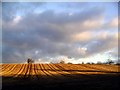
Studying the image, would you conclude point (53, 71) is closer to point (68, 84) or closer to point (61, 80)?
point (61, 80)

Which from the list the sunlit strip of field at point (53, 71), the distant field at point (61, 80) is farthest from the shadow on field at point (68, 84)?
the sunlit strip of field at point (53, 71)

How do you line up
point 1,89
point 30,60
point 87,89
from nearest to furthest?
point 87,89, point 1,89, point 30,60

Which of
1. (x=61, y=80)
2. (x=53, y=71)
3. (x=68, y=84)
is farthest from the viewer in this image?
(x=53, y=71)

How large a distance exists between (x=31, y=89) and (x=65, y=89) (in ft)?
10.4

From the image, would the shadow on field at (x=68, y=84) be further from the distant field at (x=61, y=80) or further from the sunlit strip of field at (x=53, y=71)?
the sunlit strip of field at (x=53, y=71)

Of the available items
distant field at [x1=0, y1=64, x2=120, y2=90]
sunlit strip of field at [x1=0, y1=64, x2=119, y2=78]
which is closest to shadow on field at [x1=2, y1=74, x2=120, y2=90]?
distant field at [x1=0, y1=64, x2=120, y2=90]

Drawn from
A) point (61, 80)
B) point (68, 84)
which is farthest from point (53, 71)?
point (68, 84)

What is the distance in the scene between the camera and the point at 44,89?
79.9 ft

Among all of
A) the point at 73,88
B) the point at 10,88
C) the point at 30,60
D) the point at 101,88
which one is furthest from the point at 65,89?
the point at 30,60

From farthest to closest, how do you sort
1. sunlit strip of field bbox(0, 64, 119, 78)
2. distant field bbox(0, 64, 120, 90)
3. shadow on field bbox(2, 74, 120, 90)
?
sunlit strip of field bbox(0, 64, 119, 78) < distant field bbox(0, 64, 120, 90) < shadow on field bbox(2, 74, 120, 90)

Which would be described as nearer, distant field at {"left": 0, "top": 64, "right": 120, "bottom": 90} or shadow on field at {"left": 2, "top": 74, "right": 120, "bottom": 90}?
shadow on field at {"left": 2, "top": 74, "right": 120, "bottom": 90}

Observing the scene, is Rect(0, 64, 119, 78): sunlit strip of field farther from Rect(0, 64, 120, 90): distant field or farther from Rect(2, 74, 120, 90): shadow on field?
Rect(2, 74, 120, 90): shadow on field

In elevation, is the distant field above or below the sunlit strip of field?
below

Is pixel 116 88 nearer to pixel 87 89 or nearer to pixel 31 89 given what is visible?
pixel 87 89
